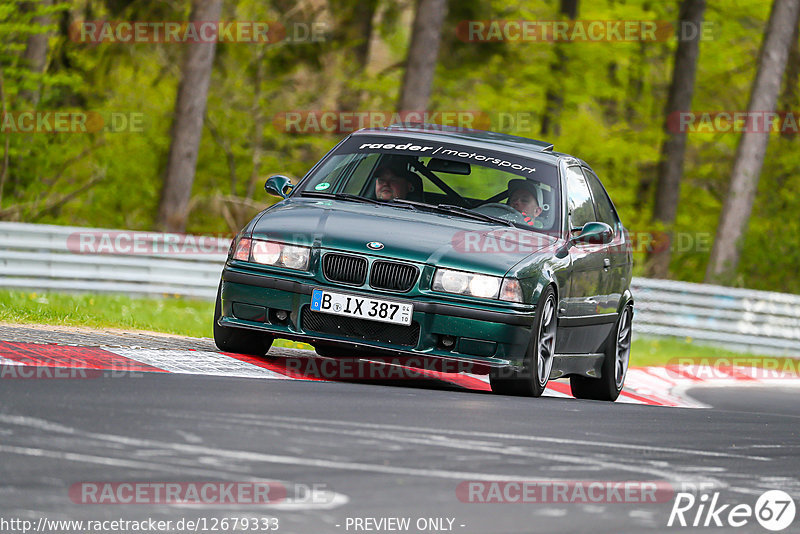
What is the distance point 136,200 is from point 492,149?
2187cm

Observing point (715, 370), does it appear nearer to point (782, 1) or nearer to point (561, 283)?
point (561, 283)

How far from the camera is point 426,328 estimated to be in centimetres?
854

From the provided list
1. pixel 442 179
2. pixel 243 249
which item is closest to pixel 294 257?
pixel 243 249

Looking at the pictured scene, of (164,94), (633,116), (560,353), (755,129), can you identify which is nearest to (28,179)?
(164,94)

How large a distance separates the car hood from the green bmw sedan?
0.01 m

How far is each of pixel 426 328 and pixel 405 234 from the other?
68cm

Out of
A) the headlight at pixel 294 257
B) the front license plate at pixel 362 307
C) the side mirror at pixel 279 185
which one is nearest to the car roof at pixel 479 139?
the side mirror at pixel 279 185

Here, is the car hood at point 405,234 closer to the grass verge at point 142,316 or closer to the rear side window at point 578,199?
the rear side window at point 578,199

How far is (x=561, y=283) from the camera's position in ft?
30.6

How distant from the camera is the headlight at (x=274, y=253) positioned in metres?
8.77

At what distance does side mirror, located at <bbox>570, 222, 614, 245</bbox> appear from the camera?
9.80m

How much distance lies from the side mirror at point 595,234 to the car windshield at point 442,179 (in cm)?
20

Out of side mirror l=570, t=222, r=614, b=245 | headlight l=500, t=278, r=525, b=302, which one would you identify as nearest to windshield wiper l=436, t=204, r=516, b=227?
side mirror l=570, t=222, r=614, b=245

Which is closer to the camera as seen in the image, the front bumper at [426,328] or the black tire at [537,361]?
the front bumper at [426,328]
